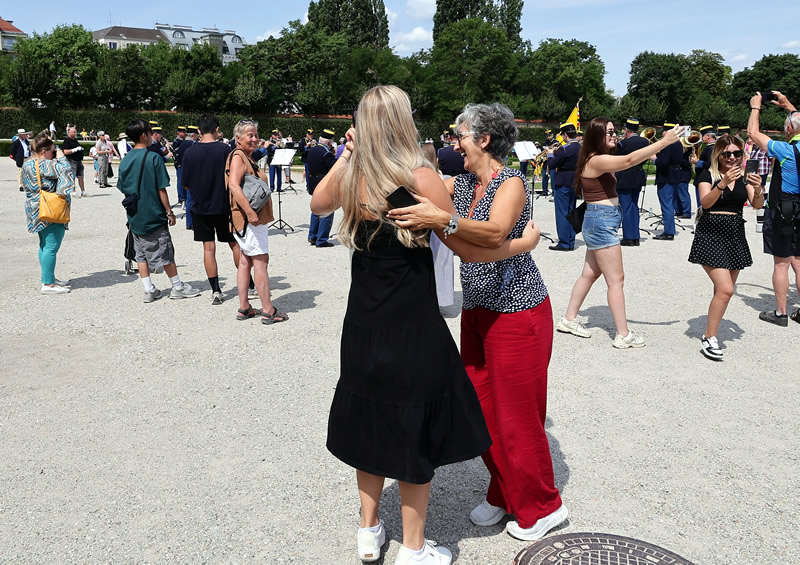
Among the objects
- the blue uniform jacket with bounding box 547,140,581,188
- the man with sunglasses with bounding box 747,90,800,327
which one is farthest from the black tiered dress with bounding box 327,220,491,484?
the blue uniform jacket with bounding box 547,140,581,188

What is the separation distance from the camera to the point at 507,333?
2.94 m

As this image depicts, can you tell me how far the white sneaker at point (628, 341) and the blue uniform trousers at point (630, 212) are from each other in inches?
232

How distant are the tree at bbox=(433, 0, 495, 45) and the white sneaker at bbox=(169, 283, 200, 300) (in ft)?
265

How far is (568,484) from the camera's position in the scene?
3.62 m

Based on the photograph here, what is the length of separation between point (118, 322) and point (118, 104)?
55124mm

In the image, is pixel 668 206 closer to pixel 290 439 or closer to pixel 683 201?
pixel 683 201

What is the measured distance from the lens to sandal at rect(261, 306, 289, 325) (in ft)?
21.6

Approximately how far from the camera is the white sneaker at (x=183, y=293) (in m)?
7.59

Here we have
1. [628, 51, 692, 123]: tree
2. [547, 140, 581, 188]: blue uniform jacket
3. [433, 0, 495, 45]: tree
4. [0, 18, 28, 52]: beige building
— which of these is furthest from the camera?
[0, 18, 28, 52]: beige building

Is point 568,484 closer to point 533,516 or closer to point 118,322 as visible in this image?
point 533,516

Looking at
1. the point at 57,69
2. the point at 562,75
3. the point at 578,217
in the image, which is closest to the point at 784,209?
the point at 578,217

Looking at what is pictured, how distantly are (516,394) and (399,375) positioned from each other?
2.20 ft

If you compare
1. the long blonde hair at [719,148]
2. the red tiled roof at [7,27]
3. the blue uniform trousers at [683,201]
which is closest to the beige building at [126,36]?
the red tiled roof at [7,27]

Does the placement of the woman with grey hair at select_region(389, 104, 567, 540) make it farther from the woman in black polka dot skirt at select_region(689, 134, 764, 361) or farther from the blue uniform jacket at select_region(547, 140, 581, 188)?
the blue uniform jacket at select_region(547, 140, 581, 188)
